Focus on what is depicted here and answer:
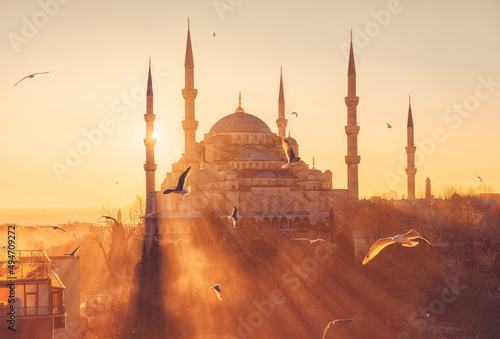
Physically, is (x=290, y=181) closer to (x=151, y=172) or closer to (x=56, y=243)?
(x=151, y=172)

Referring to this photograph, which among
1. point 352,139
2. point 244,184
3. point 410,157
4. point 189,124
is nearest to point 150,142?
point 189,124

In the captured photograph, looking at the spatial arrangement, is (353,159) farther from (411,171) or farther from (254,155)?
(411,171)

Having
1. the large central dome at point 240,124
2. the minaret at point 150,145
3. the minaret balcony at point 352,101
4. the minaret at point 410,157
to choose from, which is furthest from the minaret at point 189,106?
the minaret at point 410,157

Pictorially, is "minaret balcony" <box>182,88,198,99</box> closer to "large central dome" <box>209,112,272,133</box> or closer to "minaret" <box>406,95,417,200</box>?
"large central dome" <box>209,112,272,133</box>

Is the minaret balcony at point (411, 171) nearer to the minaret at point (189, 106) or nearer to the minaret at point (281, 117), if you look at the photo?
the minaret at point (281, 117)

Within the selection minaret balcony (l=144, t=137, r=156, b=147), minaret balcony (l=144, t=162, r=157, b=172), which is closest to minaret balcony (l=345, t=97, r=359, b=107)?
minaret balcony (l=144, t=137, r=156, b=147)

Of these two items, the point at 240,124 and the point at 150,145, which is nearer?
the point at 150,145

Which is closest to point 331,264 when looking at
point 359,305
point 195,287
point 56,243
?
point 359,305

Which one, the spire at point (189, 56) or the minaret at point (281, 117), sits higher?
the spire at point (189, 56)
